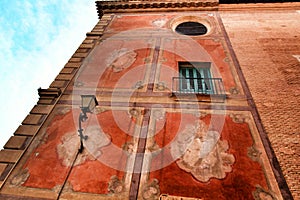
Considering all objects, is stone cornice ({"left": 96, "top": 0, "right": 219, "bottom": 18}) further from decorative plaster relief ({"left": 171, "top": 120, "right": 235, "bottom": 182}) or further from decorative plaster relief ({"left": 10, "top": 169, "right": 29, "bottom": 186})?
decorative plaster relief ({"left": 10, "top": 169, "right": 29, "bottom": 186})

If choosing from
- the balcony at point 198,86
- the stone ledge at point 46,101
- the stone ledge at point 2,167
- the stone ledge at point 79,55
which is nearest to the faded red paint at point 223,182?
the balcony at point 198,86

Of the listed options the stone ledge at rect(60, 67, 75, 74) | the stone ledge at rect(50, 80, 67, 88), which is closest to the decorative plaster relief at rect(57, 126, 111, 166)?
the stone ledge at rect(50, 80, 67, 88)

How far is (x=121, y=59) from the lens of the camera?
7.79m

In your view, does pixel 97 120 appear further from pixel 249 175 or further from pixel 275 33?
pixel 275 33

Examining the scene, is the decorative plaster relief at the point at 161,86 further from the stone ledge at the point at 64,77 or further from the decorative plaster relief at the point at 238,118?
the stone ledge at the point at 64,77

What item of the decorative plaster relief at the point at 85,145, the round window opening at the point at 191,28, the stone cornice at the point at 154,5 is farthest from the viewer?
the stone cornice at the point at 154,5

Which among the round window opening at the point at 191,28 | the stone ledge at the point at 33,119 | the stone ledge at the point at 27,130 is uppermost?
the round window opening at the point at 191,28

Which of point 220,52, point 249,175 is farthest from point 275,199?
point 220,52

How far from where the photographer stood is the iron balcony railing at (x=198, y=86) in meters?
6.63

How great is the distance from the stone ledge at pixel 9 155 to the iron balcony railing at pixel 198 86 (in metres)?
4.19

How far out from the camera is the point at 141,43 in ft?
28.3

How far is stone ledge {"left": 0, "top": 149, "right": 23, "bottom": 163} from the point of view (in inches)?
187

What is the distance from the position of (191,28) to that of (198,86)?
4.42 m

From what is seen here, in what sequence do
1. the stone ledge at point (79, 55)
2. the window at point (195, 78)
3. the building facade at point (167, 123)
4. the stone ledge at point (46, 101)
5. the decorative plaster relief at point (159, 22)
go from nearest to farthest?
1. the building facade at point (167, 123)
2. the stone ledge at point (46, 101)
3. the window at point (195, 78)
4. the stone ledge at point (79, 55)
5. the decorative plaster relief at point (159, 22)
